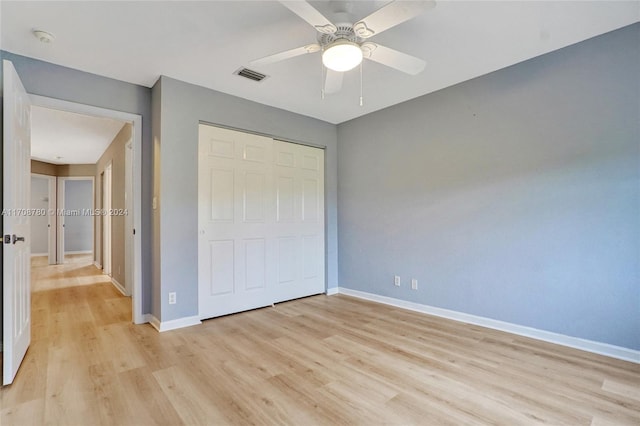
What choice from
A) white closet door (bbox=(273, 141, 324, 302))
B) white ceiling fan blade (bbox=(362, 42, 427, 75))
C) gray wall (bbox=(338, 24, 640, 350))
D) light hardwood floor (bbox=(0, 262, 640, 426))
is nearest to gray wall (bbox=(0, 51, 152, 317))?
light hardwood floor (bbox=(0, 262, 640, 426))

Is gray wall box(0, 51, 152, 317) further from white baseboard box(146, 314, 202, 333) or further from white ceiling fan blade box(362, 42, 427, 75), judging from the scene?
white ceiling fan blade box(362, 42, 427, 75)

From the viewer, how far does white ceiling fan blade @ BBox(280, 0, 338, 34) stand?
5.17 feet

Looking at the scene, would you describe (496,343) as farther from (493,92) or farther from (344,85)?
(344,85)

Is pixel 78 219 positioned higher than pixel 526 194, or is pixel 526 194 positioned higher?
pixel 526 194

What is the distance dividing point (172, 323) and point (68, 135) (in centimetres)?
415

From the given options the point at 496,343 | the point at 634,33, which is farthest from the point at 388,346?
the point at 634,33

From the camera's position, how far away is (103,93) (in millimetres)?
3033

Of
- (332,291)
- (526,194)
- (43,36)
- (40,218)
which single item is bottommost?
(332,291)

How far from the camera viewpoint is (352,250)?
4434mm

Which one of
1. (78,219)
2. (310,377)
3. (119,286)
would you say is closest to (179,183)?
(310,377)

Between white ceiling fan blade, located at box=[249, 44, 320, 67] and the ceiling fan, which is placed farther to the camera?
white ceiling fan blade, located at box=[249, 44, 320, 67]

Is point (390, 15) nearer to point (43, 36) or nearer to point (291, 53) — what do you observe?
point (291, 53)

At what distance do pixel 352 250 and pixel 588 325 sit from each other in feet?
8.59

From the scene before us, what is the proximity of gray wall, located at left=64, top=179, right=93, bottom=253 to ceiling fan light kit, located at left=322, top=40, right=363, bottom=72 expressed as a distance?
10123 mm
